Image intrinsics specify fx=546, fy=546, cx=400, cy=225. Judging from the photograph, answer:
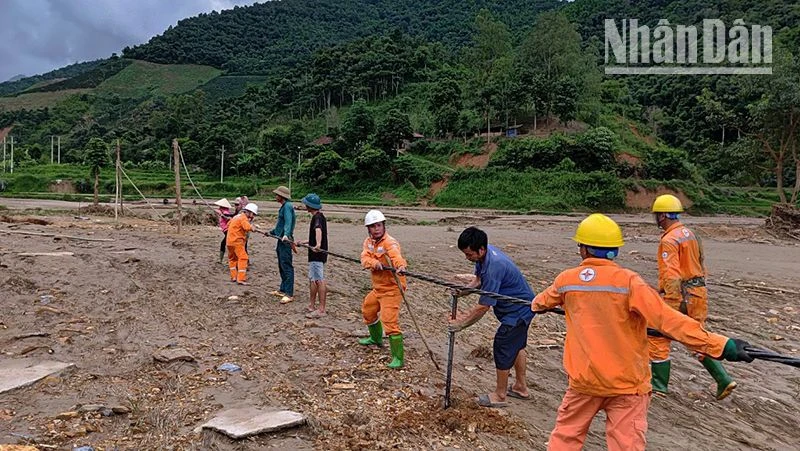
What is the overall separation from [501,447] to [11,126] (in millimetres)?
127930

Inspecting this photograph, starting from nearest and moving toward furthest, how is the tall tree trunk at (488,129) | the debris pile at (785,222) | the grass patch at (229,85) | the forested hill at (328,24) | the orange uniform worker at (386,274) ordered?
the orange uniform worker at (386,274)
the debris pile at (785,222)
the tall tree trunk at (488,129)
the forested hill at (328,24)
the grass patch at (229,85)

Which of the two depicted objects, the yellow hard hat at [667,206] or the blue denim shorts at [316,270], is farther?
the blue denim shorts at [316,270]

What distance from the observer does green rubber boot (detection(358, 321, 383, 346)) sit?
679 cm

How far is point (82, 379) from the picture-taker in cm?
556

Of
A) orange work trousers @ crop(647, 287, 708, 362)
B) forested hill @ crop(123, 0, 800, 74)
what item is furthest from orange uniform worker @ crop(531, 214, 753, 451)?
forested hill @ crop(123, 0, 800, 74)

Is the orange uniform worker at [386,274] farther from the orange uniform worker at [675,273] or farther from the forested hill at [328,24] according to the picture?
the forested hill at [328,24]

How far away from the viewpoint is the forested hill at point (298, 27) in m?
145

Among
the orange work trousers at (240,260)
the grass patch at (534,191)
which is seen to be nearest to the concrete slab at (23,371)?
the orange work trousers at (240,260)

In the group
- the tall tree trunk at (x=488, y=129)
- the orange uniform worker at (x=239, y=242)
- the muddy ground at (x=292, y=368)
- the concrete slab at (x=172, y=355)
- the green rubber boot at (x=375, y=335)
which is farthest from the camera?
the tall tree trunk at (x=488, y=129)

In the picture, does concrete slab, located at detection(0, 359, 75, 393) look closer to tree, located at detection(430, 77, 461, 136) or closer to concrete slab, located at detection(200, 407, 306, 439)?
concrete slab, located at detection(200, 407, 306, 439)

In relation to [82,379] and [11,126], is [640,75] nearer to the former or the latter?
[82,379]

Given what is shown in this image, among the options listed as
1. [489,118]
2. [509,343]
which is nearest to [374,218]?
[509,343]

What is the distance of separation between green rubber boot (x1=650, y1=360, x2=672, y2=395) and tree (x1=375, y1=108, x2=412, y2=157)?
45.5m

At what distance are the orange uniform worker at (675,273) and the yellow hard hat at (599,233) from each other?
2.78 metres
